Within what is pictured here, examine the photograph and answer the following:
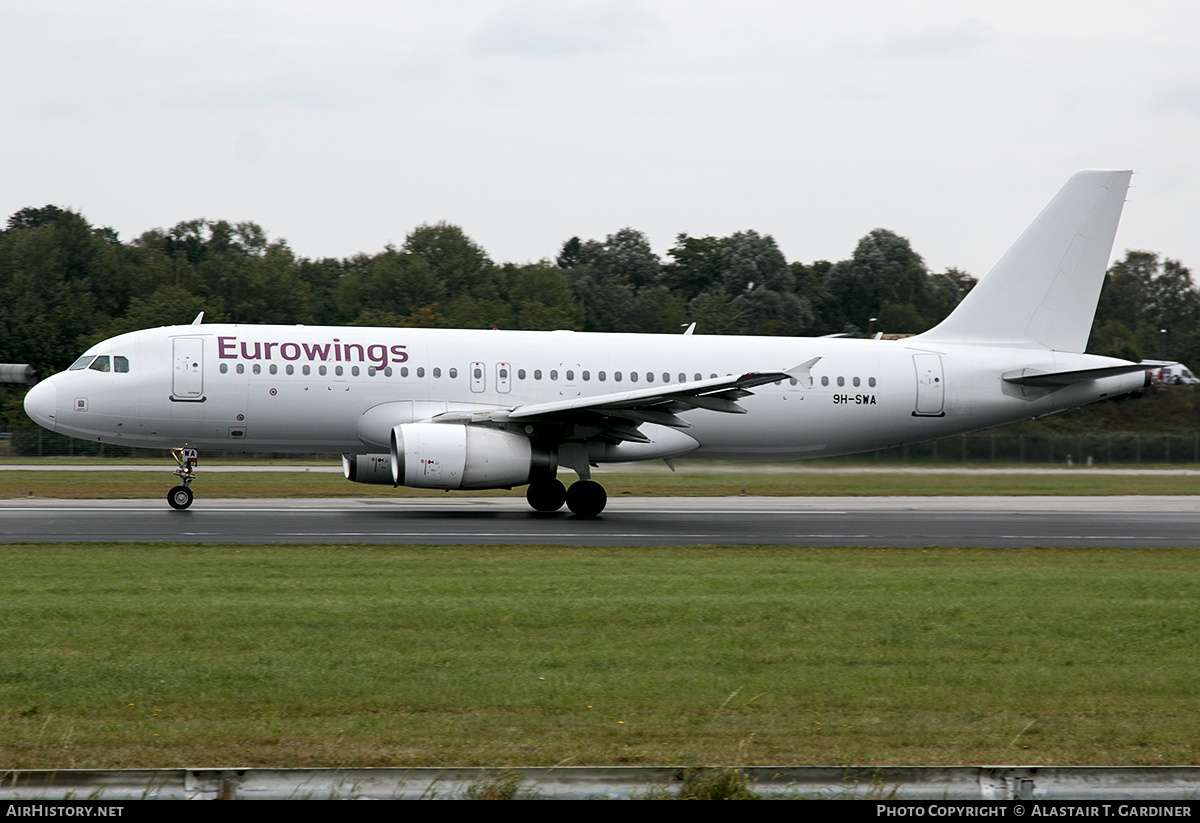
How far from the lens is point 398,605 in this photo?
11344 mm

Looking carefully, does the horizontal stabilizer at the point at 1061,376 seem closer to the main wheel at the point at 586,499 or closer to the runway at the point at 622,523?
the runway at the point at 622,523

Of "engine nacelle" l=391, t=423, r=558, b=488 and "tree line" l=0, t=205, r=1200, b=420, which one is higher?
"tree line" l=0, t=205, r=1200, b=420

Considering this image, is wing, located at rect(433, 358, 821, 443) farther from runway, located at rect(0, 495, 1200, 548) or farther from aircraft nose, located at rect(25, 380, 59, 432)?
aircraft nose, located at rect(25, 380, 59, 432)

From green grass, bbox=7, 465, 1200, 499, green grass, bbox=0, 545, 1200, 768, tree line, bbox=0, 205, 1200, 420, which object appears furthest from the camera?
tree line, bbox=0, 205, 1200, 420

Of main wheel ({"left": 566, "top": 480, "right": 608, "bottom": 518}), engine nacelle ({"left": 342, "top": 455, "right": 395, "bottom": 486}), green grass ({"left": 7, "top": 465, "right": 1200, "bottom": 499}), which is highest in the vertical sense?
engine nacelle ({"left": 342, "top": 455, "right": 395, "bottom": 486})

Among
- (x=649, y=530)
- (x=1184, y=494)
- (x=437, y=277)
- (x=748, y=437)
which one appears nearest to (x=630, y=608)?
(x=649, y=530)

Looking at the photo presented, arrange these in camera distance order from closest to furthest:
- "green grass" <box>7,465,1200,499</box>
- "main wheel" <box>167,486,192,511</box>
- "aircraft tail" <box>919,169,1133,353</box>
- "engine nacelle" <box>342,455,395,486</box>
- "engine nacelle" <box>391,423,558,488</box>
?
"engine nacelle" <box>391,423,558,488</box> < "main wheel" <box>167,486,192,511</box> < "engine nacelle" <box>342,455,395,486</box> < "aircraft tail" <box>919,169,1133,353</box> < "green grass" <box>7,465,1200,499</box>

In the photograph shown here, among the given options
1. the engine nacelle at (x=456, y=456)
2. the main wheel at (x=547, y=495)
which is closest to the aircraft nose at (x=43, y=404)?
the engine nacelle at (x=456, y=456)

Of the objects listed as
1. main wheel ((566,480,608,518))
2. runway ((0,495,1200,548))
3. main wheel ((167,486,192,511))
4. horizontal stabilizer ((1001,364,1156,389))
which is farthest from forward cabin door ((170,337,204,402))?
horizontal stabilizer ((1001,364,1156,389))

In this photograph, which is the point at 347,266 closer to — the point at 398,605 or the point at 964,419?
the point at 964,419

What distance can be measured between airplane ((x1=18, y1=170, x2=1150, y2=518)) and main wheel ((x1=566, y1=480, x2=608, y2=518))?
0.04 meters

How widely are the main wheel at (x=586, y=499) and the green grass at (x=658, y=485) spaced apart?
170 inches

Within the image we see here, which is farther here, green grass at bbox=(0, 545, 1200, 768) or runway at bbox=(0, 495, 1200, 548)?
runway at bbox=(0, 495, 1200, 548)

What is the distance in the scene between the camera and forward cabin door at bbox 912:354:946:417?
1027 inches
